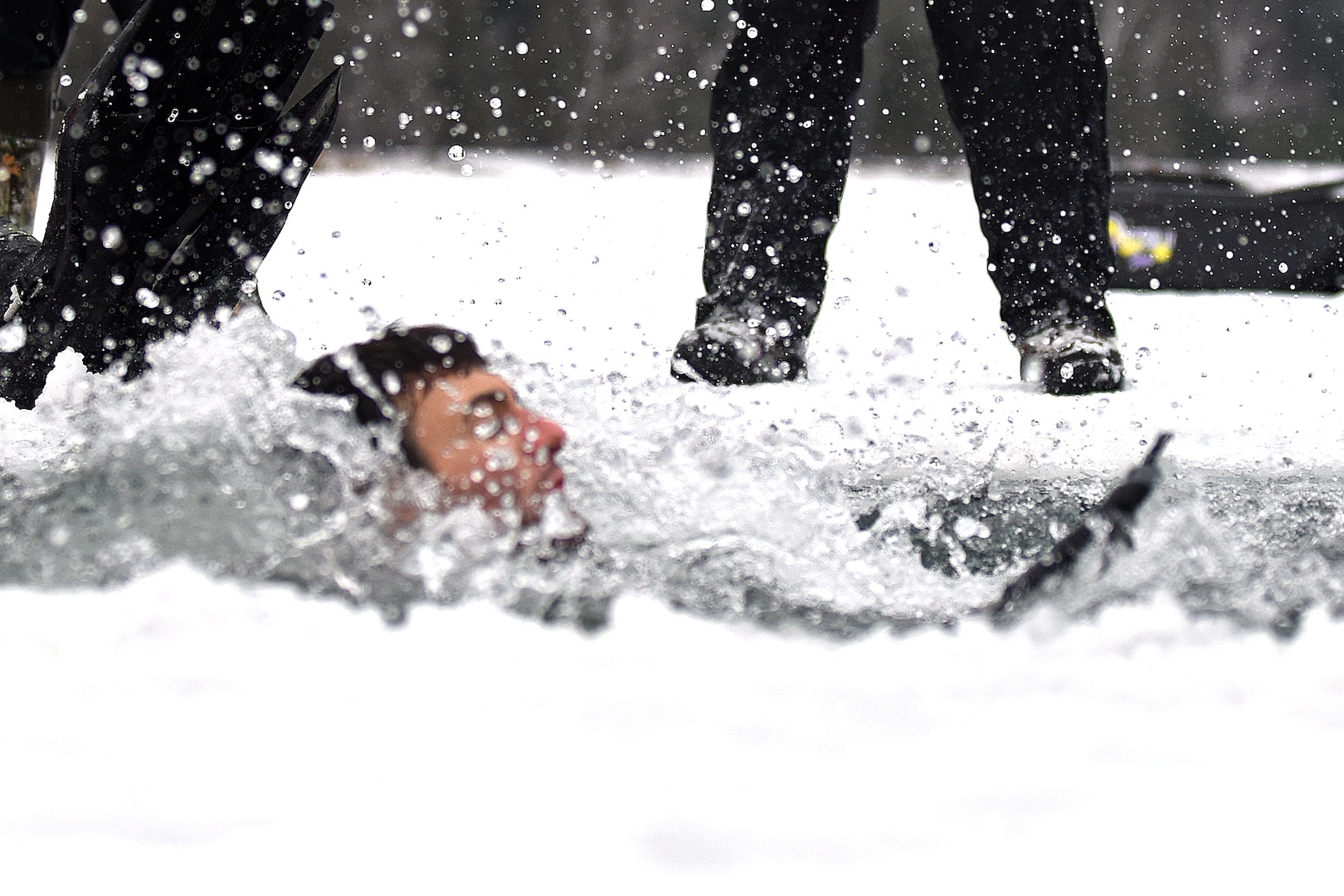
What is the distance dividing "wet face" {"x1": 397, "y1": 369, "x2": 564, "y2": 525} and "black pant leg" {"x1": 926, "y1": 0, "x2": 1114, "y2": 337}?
1214 millimetres

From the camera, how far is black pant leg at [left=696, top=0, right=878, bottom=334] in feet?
6.66

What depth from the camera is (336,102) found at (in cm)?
141

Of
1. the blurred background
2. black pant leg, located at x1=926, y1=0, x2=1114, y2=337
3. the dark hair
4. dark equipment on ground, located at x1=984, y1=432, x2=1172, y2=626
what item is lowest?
dark equipment on ground, located at x1=984, y1=432, x2=1172, y2=626

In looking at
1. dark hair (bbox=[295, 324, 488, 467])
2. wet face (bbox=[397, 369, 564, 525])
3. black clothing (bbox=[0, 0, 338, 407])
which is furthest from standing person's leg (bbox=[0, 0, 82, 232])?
wet face (bbox=[397, 369, 564, 525])

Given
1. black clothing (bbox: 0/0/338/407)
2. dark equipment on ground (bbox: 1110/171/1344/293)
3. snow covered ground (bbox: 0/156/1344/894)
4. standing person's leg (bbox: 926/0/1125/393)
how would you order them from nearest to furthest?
1. snow covered ground (bbox: 0/156/1344/894)
2. black clothing (bbox: 0/0/338/407)
3. standing person's leg (bbox: 926/0/1125/393)
4. dark equipment on ground (bbox: 1110/171/1344/293)

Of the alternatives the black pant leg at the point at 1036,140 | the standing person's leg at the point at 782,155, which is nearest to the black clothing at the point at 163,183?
the standing person's leg at the point at 782,155

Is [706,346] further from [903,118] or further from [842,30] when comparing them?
[903,118]

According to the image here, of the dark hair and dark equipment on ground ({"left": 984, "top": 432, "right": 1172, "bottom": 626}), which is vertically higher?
the dark hair

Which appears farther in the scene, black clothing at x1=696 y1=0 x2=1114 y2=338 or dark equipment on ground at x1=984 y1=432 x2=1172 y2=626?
black clothing at x1=696 y1=0 x2=1114 y2=338

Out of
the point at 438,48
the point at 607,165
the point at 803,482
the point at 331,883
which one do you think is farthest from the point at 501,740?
the point at 438,48

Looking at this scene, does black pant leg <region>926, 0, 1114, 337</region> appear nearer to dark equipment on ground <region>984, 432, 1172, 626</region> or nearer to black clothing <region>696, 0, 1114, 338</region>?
black clothing <region>696, 0, 1114, 338</region>

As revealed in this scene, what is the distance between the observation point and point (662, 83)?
9727 millimetres

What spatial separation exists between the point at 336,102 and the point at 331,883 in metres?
1.05

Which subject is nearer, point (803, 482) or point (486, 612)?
point (486, 612)
